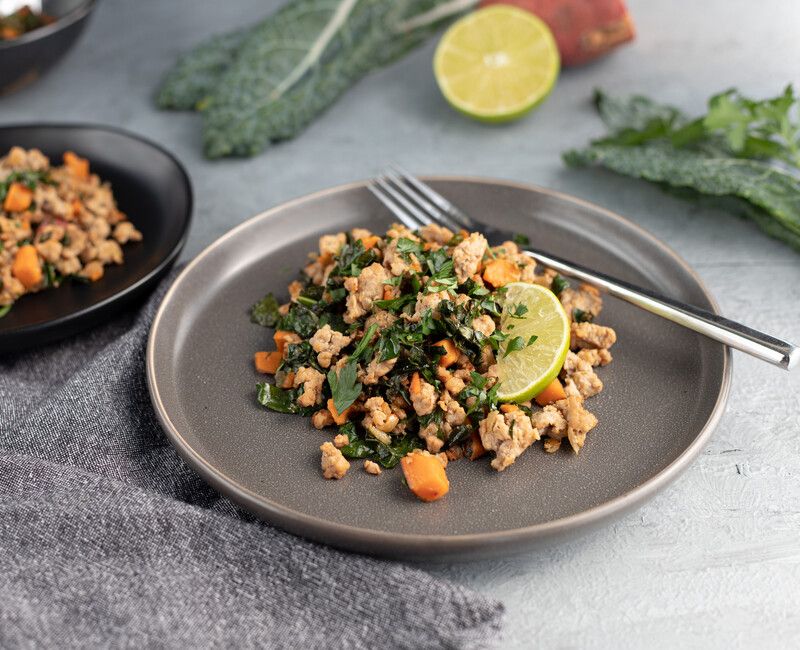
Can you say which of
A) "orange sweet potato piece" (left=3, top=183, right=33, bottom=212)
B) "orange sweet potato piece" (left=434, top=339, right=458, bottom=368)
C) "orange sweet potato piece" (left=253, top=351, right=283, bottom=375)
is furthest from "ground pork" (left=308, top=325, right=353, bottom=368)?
Answer: "orange sweet potato piece" (left=3, top=183, right=33, bottom=212)

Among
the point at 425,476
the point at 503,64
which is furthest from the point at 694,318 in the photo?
the point at 503,64

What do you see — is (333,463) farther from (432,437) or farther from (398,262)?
(398,262)

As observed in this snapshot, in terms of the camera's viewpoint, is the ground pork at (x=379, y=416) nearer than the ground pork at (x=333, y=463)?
No

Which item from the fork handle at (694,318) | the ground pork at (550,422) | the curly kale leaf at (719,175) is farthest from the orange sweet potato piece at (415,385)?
the curly kale leaf at (719,175)

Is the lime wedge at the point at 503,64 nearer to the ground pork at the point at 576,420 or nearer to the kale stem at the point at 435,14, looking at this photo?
the kale stem at the point at 435,14

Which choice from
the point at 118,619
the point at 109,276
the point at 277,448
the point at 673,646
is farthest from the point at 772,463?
the point at 109,276

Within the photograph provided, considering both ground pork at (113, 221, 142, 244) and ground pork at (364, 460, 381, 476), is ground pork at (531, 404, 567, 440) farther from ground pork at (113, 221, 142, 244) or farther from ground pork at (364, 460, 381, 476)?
ground pork at (113, 221, 142, 244)

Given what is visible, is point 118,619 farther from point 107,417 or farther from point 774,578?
point 774,578
